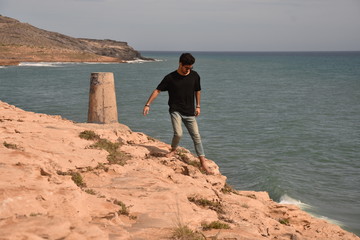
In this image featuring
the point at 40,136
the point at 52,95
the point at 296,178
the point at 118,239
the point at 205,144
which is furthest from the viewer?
the point at 52,95

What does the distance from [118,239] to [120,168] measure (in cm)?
322

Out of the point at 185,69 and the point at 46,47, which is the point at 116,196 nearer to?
the point at 185,69

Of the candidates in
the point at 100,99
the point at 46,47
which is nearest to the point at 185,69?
the point at 100,99

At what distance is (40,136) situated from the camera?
891cm

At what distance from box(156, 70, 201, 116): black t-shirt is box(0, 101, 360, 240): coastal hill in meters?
1.12

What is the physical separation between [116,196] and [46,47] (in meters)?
103

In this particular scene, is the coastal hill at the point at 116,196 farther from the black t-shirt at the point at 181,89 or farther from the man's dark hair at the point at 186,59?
the man's dark hair at the point at 186,59

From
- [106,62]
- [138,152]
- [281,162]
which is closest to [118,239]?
[138,152]

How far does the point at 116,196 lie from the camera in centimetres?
657

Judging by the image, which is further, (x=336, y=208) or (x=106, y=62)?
(x=106, y=62)

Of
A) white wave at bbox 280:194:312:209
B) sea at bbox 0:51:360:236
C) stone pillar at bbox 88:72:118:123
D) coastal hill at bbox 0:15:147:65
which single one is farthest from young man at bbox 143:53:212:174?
coastal hill at bbox 0:15:147:65

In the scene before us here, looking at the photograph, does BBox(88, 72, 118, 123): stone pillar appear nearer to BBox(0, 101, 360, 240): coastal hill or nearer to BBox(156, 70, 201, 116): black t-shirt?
BBox(0, 101, 360, 240): coastal hill

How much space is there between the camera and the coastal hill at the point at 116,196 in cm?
512

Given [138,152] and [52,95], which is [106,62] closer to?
[52,95]
